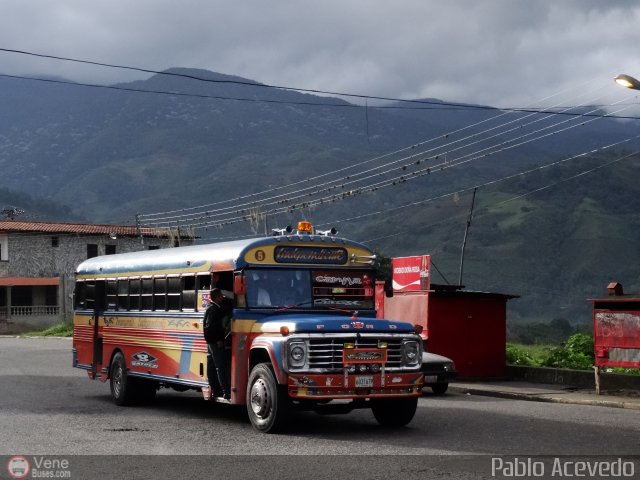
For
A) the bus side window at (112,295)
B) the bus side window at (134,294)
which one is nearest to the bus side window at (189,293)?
the bus side window at (134,294)

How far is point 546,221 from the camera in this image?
198m

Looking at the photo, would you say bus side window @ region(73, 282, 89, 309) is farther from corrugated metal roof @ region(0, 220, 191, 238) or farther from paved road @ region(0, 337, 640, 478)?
corrugated metal roof @ region(0, 220, 191, 238)

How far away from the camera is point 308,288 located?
15.1 meters

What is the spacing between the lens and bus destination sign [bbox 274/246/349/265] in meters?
15.0

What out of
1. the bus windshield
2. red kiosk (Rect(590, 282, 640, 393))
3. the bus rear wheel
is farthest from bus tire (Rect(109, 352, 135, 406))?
red kiosk (Rect(590, 282, 640, 393))

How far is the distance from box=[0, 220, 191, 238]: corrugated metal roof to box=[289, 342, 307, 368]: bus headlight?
6618 centimetres

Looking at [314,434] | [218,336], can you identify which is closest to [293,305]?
[218,336]

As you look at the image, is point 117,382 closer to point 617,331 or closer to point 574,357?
point 617,331

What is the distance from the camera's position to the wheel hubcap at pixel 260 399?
13.8 metres

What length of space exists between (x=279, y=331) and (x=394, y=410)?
222 centimetres

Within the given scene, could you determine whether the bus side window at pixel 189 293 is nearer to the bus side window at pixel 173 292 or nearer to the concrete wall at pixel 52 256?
the bus side window at pixel 173 292

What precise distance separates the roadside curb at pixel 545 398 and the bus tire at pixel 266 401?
315 inches

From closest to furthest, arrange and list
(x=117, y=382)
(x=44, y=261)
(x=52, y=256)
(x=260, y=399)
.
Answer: (x=260, y=399) → (x=117, y=382) → (x=44, y=261) → (x=52, y=256)

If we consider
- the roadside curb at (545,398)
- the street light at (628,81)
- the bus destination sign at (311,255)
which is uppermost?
the street light at (628,81)
